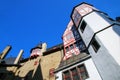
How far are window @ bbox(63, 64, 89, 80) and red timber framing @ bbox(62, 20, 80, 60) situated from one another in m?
2.64

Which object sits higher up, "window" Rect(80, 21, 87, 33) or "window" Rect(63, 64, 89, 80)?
"window" Rect(80, 21, 87, 33)

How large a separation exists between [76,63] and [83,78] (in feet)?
5.84

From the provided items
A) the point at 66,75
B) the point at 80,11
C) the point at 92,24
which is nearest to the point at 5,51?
the point at 66,75

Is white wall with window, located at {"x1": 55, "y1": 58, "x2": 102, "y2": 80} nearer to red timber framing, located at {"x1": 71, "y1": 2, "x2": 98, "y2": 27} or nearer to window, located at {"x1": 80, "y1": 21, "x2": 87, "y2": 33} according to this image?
window, located at {"x1": 80, "y1": 21, "x2": 87, "y2": 33}

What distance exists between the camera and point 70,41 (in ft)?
55.3

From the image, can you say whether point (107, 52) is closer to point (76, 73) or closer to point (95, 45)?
point (95, 45)

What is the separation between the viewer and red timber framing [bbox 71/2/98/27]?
50.8 feet

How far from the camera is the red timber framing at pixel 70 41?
49.5ft

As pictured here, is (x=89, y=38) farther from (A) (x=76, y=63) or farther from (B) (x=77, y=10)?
(B) (x=77, y=10)

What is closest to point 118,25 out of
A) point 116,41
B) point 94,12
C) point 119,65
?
point 116,41

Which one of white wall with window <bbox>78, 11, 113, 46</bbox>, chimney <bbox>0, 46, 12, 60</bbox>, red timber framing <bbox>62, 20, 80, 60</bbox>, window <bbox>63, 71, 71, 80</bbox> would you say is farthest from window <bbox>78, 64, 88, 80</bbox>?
chimney <bbox>0, 46, 12, 60</bbox>

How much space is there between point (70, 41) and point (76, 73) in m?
5.82

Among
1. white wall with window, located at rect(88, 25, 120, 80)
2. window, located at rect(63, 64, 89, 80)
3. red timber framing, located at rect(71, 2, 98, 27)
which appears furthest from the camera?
red timber framing, located at rect(71, 2, 98, 27)

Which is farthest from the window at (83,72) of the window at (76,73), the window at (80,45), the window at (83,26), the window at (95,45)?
the window at (83,26)
